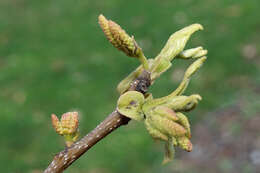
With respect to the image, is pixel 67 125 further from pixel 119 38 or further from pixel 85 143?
pixel 119 38

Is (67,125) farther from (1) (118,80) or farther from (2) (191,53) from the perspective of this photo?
(1) (118,80)

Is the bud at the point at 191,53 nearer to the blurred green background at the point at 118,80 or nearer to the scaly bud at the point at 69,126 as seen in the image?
the scaly bud at the point at 69,126

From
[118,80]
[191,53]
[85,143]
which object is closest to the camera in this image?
[85,143]

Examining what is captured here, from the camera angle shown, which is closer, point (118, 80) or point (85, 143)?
point (85, 143)

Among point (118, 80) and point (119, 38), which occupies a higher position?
point (118, 80)

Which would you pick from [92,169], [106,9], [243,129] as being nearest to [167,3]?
[106,9]

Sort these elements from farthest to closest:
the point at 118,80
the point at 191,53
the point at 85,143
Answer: the point at 118,80 < the point at 191,53 < the point at 85,143

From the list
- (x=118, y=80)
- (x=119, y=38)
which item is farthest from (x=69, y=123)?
(x=118, y=80)

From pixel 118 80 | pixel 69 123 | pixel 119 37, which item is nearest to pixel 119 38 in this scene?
pixel 119 37
